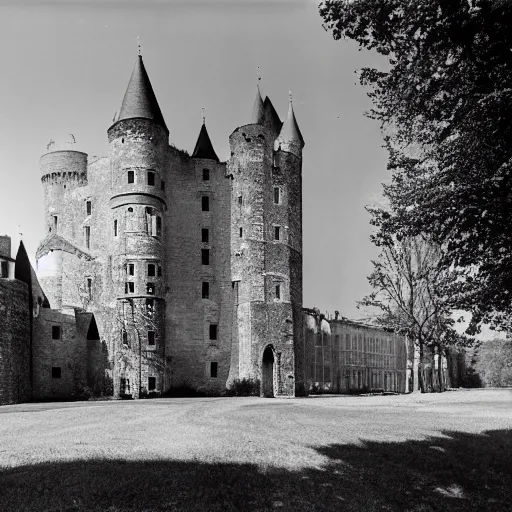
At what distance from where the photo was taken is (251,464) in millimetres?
15820

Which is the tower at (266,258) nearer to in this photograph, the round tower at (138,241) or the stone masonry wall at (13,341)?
the round tower at (138,241)

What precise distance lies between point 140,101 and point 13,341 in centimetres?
1977

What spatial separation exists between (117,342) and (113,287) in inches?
176

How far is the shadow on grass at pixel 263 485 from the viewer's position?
43.2 ft

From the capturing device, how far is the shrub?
47844mm

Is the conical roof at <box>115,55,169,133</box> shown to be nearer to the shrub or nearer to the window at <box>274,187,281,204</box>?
the window at <box>274,187,281,204</box>

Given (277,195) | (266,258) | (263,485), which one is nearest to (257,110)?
(277,195)

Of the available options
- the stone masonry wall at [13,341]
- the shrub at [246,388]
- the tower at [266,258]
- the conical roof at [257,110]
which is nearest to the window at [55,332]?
the stone masonry wall at [13,341]

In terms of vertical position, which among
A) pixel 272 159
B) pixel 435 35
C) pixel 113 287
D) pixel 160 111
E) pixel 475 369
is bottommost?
pixel 475 369

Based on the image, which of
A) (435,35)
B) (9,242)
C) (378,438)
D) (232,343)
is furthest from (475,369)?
(435,35)

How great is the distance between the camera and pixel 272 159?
5266cm

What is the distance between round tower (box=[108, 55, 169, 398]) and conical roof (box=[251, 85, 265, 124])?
28.1 ft

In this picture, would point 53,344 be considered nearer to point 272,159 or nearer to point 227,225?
point 227,225

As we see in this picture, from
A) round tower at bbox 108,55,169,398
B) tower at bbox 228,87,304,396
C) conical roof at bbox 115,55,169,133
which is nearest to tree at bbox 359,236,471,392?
tower at bbox 228,87,304,396
